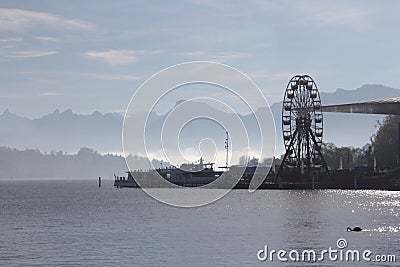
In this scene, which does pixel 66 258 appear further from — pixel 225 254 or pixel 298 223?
pixel 298 223

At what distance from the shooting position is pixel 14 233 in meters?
91.4

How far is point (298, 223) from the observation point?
330 ft

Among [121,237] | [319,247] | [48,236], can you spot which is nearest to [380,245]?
[319,247]

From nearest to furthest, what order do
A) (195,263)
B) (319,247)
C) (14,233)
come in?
(195,263) → (319,247) → (14,233)

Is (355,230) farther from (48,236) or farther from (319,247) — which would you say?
(48,236)

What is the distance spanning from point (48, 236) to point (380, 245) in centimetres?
3300

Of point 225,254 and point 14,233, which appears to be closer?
point 225,254

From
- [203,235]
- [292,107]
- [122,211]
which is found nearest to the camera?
[203,235]

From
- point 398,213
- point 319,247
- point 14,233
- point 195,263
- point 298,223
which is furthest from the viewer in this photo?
point 398,213

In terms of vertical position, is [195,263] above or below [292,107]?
below

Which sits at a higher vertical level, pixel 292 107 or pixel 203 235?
pixel 292 107

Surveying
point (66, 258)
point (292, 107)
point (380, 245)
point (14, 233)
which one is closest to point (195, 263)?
point (66, 258)

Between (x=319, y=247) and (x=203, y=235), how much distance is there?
49.4 feet

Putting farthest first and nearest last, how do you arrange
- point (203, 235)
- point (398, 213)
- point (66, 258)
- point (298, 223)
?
point (398, 213) < point (298, 223) < point (203, 235) < point (66, 258)
